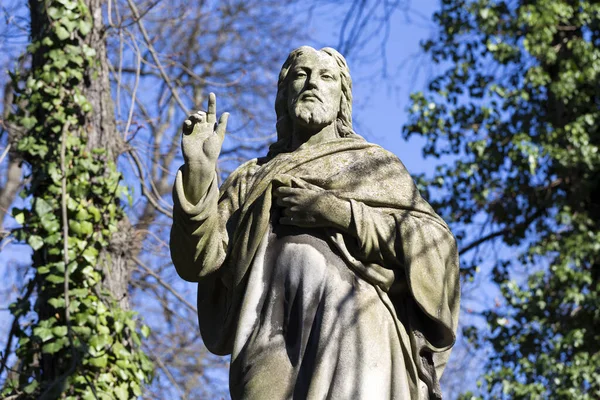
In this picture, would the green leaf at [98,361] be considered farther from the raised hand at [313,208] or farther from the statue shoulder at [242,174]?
the raised hand at [313,208]

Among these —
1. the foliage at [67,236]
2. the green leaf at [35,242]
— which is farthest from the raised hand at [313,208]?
the green leaf at [35,242]

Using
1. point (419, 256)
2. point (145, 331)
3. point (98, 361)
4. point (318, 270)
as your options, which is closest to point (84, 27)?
point (145, 331)

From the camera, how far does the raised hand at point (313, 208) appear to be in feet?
17.6

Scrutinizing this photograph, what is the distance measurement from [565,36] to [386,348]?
8.73 meters

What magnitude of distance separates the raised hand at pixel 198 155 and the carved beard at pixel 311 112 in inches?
16.8

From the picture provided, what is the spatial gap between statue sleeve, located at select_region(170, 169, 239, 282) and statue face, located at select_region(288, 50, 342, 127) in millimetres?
528

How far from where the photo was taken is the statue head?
571 cm

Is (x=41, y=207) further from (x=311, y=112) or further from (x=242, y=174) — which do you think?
(x=311, y=112)

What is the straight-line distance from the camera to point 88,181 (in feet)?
29.2

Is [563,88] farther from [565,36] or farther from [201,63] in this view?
[201,63]

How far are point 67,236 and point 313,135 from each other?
3.22 meters

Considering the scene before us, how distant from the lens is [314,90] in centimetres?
573

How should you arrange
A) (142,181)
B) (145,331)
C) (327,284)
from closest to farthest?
1. (327,284)
2. (145,331)
3. (142,181)

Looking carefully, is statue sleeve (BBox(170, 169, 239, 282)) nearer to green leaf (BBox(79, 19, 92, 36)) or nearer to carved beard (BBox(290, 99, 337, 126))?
carved beard (BBox(290, 99, 337, 126))
